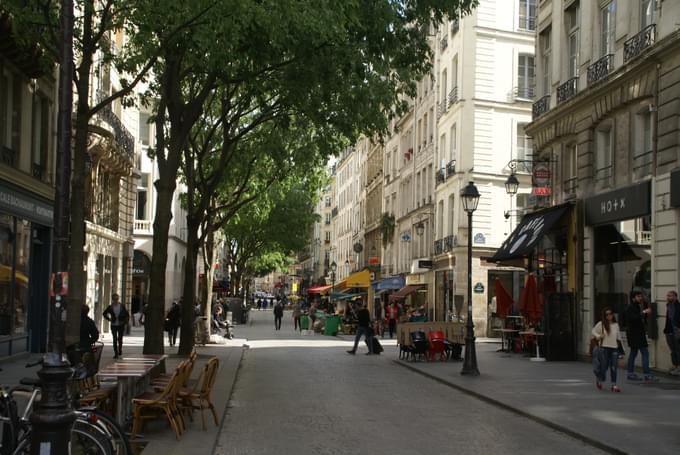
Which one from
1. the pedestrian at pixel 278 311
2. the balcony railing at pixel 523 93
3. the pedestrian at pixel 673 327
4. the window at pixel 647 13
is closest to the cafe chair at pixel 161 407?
the pedestrian at pixel 673 327

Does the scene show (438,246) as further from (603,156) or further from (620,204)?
(620,204)

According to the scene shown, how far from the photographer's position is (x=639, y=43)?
22062mm

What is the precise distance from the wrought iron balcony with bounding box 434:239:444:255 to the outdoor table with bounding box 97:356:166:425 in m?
33.6

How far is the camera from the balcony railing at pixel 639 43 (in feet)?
70.5

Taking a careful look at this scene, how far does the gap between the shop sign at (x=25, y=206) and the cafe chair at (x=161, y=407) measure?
415 inches

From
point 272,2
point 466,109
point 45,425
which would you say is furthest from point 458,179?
point 45,425

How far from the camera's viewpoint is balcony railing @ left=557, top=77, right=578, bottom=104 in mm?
26984

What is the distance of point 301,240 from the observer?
74.5m

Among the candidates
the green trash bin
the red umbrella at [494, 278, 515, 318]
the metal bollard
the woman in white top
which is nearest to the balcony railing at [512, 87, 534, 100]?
the green trash bin

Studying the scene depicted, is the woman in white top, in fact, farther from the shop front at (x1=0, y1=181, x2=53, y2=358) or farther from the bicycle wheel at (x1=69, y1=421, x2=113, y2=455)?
the shop front at (x1=0, y1=181, x2=53, y2=358)

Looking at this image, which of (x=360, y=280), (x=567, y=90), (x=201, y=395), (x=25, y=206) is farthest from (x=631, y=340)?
(x=360, y=280)

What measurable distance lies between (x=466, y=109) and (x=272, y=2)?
30181 millimetres

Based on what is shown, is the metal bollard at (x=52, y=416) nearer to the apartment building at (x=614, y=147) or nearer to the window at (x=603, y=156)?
the apartment building at (x=614, y=147)

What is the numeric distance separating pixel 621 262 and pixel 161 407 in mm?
15942
